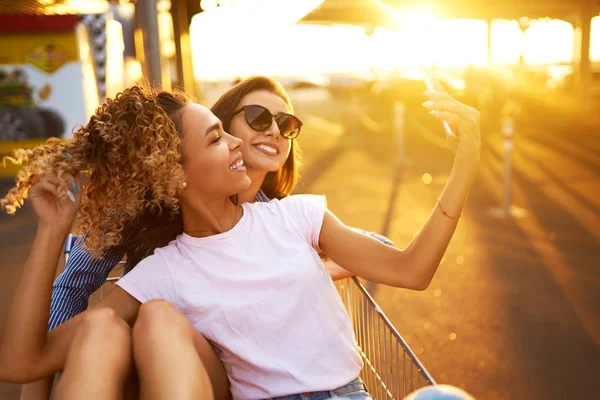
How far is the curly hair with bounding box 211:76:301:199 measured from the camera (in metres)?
2.98

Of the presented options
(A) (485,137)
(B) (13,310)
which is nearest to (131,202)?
(B) (13,310)

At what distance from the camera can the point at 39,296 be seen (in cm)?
193

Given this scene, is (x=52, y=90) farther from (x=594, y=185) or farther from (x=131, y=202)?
(x=131, y=202)

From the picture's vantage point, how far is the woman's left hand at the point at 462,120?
1.93m

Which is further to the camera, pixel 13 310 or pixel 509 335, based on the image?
pixel 509 335

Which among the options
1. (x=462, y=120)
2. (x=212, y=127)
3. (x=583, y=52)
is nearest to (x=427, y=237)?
(x=462, y=120)

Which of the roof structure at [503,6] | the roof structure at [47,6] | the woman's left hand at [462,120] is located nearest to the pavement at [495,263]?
the woman's left hand at [462,120]

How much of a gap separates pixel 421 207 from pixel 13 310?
6.53m

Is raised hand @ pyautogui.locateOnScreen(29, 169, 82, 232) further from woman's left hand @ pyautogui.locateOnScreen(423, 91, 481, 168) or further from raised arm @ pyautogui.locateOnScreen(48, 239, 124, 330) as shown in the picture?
woman's left hand @ pyautogui.locateOnScreen(423, 91, 481, 168)

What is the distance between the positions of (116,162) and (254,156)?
2.85 feet

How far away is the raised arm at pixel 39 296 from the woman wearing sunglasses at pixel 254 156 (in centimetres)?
39

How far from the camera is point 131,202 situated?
2.10 meters

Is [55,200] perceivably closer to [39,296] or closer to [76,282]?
[39,296]

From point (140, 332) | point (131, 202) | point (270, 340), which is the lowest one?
point (270, 340)
